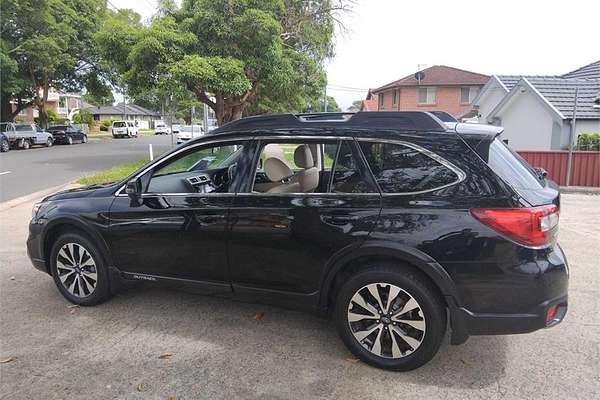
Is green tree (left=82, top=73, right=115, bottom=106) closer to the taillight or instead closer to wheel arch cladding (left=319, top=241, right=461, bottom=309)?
wheel arch cladding (left=319, top=241, right=461, bottom=309)

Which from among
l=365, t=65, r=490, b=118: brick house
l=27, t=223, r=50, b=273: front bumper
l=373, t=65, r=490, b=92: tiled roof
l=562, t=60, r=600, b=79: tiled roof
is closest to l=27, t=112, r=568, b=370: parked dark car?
l=27, t=223, r=50, b=273: front bumper

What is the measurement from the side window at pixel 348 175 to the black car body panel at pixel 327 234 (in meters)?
0.05

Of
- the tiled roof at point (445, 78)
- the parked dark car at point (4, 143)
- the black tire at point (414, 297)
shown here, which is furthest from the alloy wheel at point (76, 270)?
the tiled roof at point (445, 78)

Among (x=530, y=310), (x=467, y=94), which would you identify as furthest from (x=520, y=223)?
(x=467, y=94)

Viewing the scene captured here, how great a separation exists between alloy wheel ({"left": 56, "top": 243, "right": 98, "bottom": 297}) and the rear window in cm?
345

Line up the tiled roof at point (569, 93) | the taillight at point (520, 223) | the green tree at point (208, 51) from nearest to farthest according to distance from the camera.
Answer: the taillight at point (520, 223), the green tree at point (208, 51), the tiled roof at point (569, 93)

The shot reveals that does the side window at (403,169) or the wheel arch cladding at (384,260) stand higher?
the side window at (403,169)

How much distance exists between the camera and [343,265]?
3.31 m

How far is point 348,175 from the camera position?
3.40 m

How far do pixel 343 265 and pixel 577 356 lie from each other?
1.89 meters

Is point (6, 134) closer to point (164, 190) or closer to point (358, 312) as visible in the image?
point (164, 190)

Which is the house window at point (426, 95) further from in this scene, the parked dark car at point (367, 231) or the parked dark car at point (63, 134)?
the parked dark car at point (367, 231)

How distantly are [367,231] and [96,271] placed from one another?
8.43ft

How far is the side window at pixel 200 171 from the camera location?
3959 millimetres
